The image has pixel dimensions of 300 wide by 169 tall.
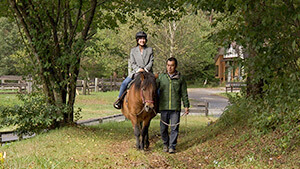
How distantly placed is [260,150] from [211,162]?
1.02 meters

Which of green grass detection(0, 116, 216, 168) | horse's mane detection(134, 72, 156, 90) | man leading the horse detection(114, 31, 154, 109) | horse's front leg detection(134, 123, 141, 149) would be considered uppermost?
man leading the horse detection(114, 31, 154, 109)

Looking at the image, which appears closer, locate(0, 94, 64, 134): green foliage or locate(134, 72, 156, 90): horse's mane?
locate(134, 72, 156, 90): horse's mane

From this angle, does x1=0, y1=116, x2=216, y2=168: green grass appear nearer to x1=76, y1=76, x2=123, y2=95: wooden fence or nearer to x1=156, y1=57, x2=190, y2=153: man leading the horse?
x1=156, y1=57, x2=190, y2=153: man leading the horse

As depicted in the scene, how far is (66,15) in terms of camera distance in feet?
44.7

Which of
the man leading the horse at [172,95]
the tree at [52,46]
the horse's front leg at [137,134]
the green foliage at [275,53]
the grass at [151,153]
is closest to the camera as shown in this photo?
the grass at [151,153]

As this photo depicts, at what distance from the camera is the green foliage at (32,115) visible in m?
12.3

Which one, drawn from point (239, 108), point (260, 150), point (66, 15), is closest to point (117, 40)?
point (66, 15)

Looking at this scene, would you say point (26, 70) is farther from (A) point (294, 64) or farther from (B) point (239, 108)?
(A) point (294, 64)

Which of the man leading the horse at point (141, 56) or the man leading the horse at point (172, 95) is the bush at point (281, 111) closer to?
the man leading the horse at point (172, 95)

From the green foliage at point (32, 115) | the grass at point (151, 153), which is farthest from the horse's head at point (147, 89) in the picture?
the green foliage at point (32, 115)

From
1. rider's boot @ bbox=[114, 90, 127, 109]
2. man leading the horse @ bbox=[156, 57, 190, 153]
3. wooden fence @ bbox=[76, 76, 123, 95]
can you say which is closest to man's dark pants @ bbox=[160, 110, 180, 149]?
man leading the horse @ bbox=[156, 57, 190, 153]

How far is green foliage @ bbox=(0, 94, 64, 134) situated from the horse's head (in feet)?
14.1

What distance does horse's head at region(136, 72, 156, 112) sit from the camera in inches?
351

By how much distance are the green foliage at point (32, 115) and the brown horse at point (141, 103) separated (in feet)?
10.6
